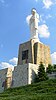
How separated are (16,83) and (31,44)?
19.7ft

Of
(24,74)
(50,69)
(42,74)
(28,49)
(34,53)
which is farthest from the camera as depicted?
(28,49)

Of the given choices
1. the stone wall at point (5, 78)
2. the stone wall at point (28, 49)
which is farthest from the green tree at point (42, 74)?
the stone wall at point (5, 78)

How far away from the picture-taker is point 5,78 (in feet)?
108

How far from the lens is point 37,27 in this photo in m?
36.3

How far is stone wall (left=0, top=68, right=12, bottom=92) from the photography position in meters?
32.2

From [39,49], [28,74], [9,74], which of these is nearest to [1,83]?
[9,74]

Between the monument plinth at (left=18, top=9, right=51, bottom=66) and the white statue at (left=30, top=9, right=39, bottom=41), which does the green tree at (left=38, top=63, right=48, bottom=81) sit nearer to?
the monument plinth at (left=18, top=9, right=51, bottom=66)

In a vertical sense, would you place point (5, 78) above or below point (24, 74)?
below

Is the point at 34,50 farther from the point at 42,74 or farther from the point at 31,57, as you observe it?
the point at 42,74

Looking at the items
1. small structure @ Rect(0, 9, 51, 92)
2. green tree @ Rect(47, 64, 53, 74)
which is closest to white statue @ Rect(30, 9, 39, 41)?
small structure @ Rect(0, 9, 51, 92)

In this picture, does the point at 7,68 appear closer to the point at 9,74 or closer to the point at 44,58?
the point at 9,74

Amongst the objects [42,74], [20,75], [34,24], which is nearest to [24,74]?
[20,75]

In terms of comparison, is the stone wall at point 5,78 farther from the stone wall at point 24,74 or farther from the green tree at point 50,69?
the green tree at point 50,69

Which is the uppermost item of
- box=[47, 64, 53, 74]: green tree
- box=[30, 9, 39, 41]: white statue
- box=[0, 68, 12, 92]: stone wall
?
box=[30, 9, 39, 41]: white statue
